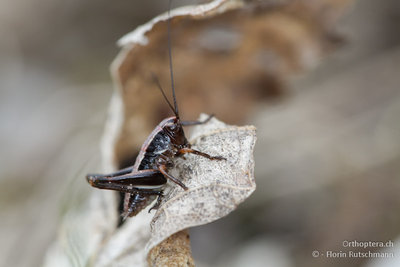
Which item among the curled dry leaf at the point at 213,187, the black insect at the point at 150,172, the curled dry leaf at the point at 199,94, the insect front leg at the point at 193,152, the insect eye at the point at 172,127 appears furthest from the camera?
the insect eye at the point at 172,127

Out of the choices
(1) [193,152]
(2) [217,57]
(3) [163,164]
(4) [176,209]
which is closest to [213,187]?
(4) [176,209]

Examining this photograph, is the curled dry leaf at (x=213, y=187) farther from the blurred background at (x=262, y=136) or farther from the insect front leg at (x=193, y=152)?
the blurred background at (x=262, y=136)

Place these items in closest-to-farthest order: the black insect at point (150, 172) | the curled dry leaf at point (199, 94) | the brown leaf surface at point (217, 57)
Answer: the curled dry leaf at point (199, 94) → the black insect at point (150, 172) → the brown leaf surface at point (217, 57)

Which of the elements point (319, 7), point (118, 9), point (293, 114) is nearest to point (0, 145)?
point (118, 9)

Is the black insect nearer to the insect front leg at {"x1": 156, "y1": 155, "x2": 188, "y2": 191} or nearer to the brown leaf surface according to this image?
the insect front leg at {"x1": 156, "y1": 155, "x2": 188, "y2": 191}

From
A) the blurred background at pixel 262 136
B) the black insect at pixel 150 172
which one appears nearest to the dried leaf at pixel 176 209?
the black insect at pixel 150 172

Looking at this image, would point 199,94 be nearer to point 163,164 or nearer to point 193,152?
point 163,164
